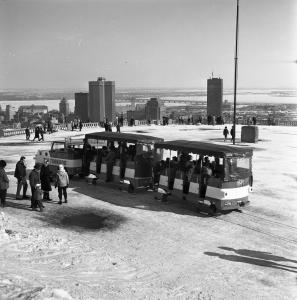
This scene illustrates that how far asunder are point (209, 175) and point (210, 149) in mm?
892

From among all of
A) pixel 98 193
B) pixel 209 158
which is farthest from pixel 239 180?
pixel 98 193

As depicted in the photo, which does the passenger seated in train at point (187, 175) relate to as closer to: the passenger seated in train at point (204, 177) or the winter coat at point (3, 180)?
the passenger seated in train at point (204, 177)

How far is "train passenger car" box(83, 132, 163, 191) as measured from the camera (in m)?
19.1

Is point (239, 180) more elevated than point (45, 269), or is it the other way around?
point (239, 180)

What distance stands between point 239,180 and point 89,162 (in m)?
7.70

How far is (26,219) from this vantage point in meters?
15.1

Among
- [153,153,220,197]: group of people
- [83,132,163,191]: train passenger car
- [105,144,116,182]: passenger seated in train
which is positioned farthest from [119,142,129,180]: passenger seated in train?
[153,153,220,197]: group of people

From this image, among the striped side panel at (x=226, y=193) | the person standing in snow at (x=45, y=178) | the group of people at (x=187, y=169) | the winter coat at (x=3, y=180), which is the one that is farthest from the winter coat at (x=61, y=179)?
the striped side panel at (x=226, y=193)

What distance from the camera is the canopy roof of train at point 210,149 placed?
15.9 metres

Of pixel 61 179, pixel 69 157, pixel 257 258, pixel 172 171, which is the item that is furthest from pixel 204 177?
pixel 69 157

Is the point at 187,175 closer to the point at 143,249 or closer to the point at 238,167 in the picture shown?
the point at 238,167

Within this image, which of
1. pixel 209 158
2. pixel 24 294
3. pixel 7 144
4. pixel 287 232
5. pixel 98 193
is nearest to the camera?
pixel 24 294

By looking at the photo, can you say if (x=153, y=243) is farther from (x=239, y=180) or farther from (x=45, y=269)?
(x=239, y=180)

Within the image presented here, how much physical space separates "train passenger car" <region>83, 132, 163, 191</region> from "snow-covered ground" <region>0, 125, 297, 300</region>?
775 mm
